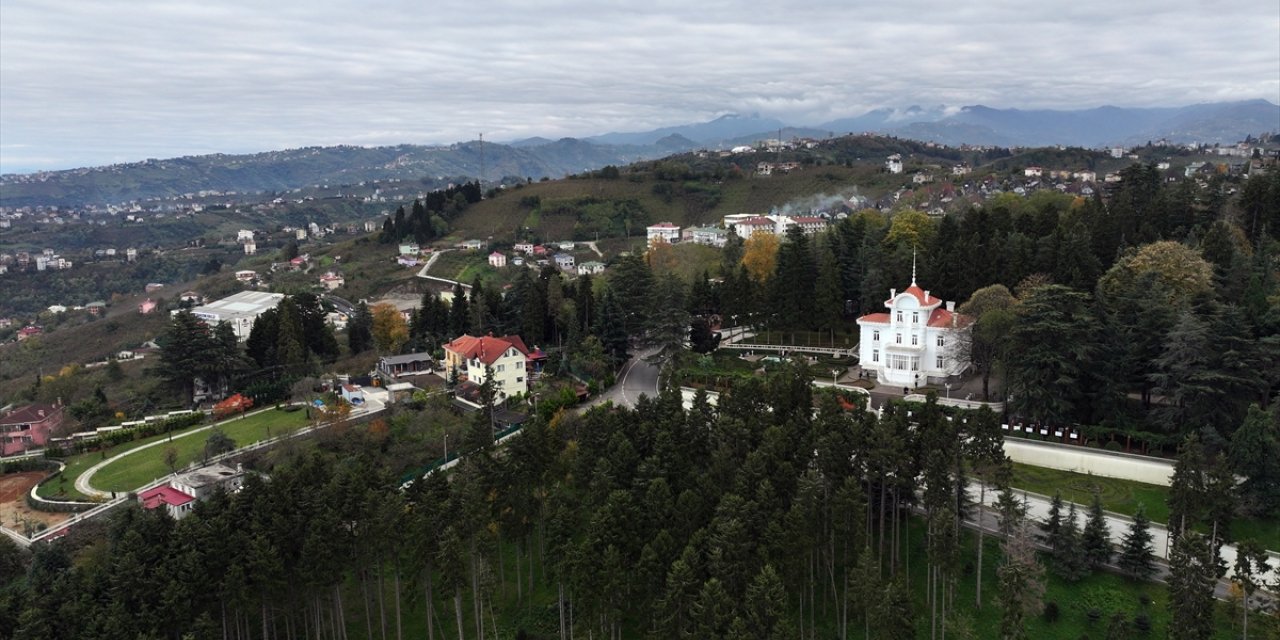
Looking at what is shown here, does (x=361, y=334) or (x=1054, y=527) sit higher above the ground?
(x=361, y=334)

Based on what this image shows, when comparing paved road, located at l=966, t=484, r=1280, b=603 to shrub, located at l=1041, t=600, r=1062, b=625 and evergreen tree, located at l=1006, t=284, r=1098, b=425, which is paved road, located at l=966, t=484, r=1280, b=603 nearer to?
shrub, located at l=1041, t=600, r=1062, b=625

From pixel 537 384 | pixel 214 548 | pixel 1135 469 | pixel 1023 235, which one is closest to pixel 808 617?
pixel 1135 469

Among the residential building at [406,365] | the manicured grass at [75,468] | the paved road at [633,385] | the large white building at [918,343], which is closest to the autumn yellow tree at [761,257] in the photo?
the paved road at [633,385]

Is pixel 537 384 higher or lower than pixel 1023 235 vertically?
lower

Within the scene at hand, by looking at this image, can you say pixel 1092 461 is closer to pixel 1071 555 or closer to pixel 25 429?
pixel 1071 555

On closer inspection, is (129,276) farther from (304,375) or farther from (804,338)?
(804,338)

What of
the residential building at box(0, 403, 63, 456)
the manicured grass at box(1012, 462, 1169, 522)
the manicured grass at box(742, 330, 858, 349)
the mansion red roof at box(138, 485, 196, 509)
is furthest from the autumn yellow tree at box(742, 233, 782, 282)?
the residential building at box(0, 403, 63, 456)

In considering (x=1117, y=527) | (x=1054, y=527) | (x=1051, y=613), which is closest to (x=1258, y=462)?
(x=1117, y=527)
